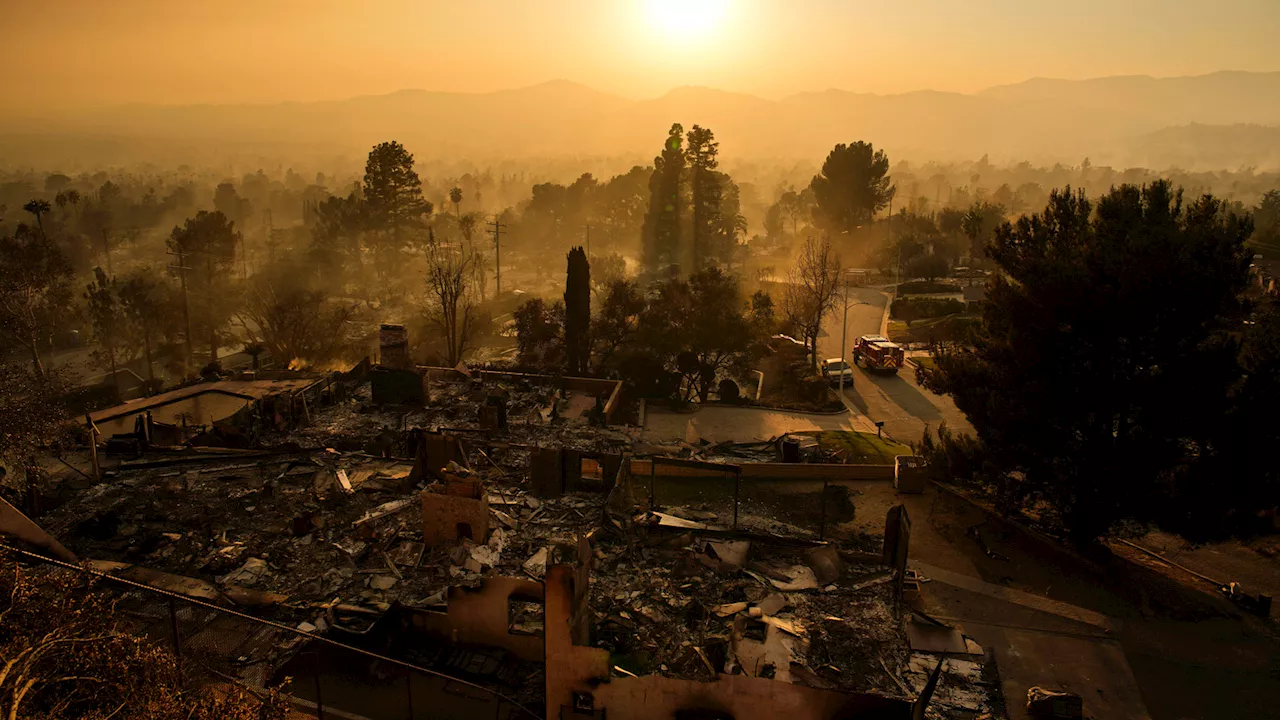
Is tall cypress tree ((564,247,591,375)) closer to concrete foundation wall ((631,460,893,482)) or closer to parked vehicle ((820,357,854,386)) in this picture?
parked vehicle ((820,357,854,386))

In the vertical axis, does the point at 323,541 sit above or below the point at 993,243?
below

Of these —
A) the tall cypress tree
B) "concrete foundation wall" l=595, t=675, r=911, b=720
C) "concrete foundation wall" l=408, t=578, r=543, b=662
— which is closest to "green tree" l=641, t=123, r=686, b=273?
the tall cypress tree

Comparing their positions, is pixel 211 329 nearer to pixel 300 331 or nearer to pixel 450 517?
pixel 300 331

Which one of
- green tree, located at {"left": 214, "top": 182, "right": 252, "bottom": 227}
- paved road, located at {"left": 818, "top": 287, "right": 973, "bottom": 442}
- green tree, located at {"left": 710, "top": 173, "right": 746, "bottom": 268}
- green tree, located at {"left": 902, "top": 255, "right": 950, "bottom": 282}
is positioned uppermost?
green tree, located at {"left": 214, "top": 182, "right": 252, "bottom": 227}

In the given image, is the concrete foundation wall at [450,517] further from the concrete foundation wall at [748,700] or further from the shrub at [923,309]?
the shrub at [923,309]

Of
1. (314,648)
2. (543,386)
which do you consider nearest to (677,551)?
(314,648)

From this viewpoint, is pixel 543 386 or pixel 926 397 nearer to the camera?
pixel 543 386

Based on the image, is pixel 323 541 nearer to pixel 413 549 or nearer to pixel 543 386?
pixel 413 549
